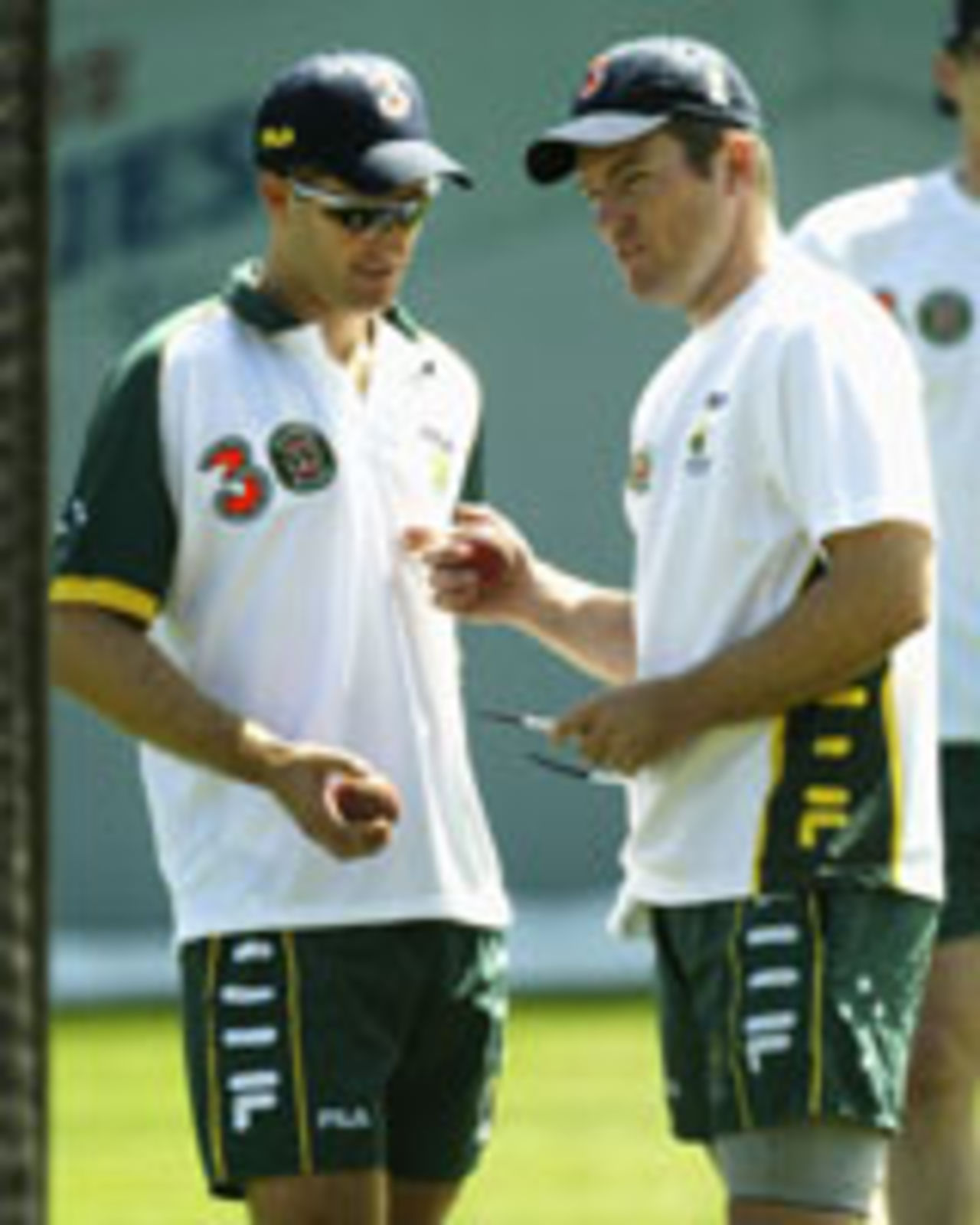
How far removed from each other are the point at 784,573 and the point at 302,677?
700mm

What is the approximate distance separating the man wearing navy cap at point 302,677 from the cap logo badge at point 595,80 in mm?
244

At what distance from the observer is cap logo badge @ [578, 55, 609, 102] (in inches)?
193

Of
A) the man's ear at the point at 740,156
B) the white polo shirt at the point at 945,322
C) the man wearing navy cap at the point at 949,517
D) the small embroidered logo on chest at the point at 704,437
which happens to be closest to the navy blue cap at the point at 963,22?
the man wearing navy cap at the point at 949,517

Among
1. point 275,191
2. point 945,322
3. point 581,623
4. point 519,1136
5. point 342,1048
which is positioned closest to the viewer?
point 342,1048

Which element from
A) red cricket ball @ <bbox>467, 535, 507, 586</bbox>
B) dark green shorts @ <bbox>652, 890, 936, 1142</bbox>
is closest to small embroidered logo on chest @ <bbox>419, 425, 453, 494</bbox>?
red cricket ball @ <bbox>467, 535, 507, 586</bbox>

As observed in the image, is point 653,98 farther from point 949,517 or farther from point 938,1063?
point 938,1063

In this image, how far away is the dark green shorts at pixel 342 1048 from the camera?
16.2 feet

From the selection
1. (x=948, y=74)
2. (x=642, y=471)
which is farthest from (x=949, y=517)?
(x=642, y=471)

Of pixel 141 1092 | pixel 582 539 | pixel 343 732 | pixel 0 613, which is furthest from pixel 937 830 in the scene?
pixel 582 539

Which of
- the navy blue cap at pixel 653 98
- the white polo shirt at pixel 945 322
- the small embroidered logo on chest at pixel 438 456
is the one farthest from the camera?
the white polo shirt at pixel 945 322

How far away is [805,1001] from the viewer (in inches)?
182

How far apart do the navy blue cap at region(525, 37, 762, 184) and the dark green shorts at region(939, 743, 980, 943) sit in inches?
55.6

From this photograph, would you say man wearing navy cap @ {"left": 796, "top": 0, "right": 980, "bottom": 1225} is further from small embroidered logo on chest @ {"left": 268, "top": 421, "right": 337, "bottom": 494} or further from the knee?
small embroidered logo on chest @ {"left": 268, "top": 421, "right": 337, "bottom": 494}

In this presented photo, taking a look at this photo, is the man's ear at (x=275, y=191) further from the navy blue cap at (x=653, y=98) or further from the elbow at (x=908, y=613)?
the elbow at (x=908, y=613)
